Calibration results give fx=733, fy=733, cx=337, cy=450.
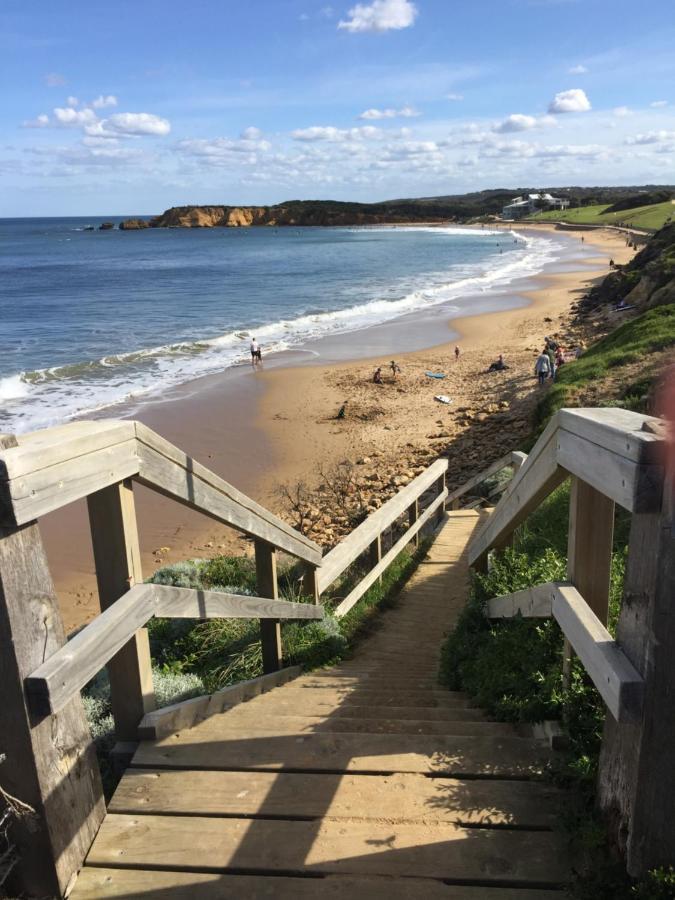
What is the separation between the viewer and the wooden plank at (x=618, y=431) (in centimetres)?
177

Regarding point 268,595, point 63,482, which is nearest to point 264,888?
point 63,482

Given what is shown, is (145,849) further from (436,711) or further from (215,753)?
(436,711)

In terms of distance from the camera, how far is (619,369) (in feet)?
40.0

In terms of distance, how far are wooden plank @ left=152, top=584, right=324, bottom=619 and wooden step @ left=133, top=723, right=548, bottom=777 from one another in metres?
0.50

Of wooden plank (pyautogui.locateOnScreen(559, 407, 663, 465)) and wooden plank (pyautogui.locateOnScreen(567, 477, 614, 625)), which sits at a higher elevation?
wooden plank (pyautogui.locateOnScreen(559, 407, 663, 465))

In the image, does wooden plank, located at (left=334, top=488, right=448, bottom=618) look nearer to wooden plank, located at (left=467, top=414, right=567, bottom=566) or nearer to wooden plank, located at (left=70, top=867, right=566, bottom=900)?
wooden plank, located at (left=467, top=414, right=567, bottom=566)

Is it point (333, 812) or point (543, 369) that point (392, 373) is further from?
point (333, 812)

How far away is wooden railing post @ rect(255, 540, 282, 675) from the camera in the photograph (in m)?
4.07

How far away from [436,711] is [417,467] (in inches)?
418

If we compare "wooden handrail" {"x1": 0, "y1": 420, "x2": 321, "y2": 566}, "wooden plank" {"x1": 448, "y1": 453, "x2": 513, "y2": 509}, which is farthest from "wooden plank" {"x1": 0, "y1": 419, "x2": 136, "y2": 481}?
"wooden plank" {"x1": 448, "y1": 453, "x2": 513, "y2": 509}

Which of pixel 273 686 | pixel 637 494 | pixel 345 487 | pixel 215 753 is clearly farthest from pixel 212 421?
pixel 637 494

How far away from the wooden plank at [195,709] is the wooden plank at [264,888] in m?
0.61

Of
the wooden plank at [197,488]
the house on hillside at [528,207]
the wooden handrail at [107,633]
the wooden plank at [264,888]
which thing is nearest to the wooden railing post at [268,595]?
the wooden plank at [197,488]

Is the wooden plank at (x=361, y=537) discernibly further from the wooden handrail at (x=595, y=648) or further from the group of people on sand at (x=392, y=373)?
the group of people on sand at (x=392, y=373)
